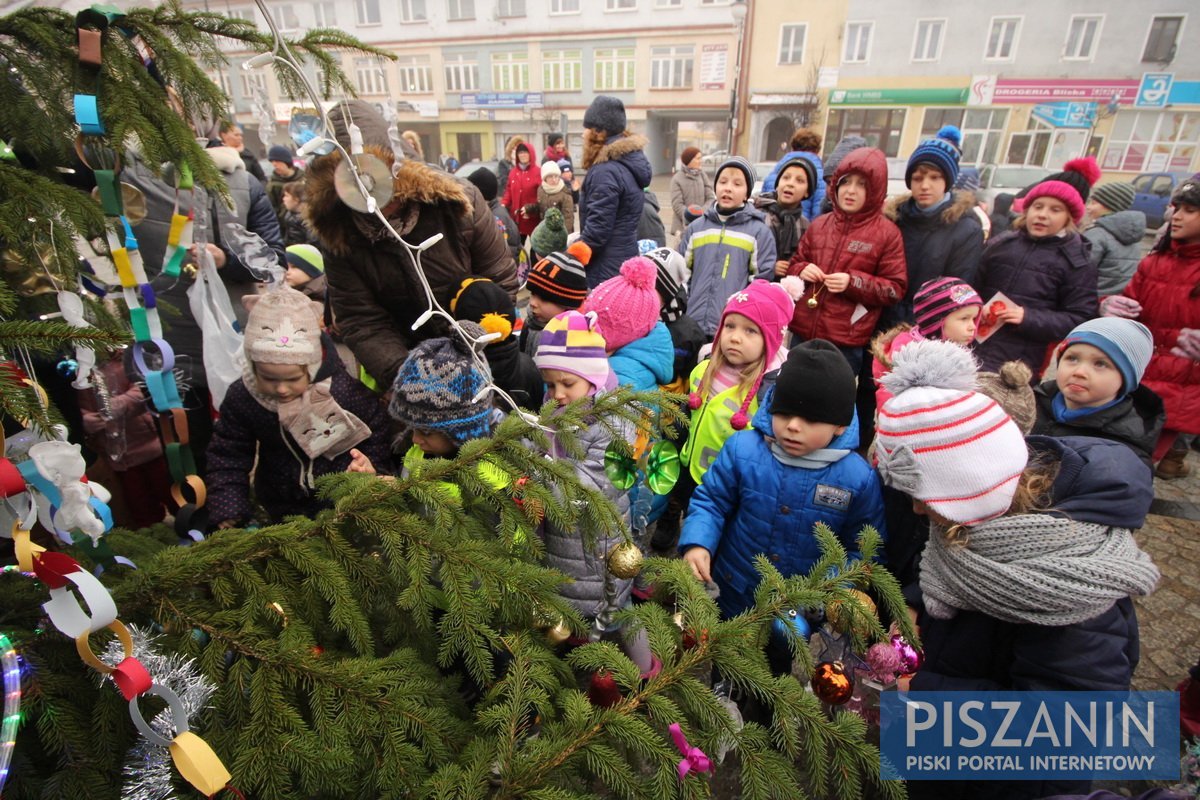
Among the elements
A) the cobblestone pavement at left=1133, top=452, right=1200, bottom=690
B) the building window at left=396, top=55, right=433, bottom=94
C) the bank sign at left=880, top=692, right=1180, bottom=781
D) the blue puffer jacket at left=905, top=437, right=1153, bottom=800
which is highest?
the building window at left=396, top=55, right=433, bottom=94

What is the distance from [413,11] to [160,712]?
102 feet

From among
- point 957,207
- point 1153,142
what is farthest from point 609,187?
point 1153,142

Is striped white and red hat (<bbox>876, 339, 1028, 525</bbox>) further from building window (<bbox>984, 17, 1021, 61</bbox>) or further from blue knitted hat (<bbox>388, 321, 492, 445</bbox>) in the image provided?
building window (<bbox>984, 17, 1021, 61</bbox>)

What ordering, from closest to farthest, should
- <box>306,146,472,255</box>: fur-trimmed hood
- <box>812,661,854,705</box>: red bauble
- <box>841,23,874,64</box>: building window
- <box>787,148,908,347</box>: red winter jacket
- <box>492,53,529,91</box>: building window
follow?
<box>812,661,854,705</box>: red bauble
<box>306,146,472,255</box>: fur-trimmed hood
<box>787,148,908,347</box>: red winter jacket
<box>841,23,874,64</box>: building window
<box>492,53,529,91</box>: building window

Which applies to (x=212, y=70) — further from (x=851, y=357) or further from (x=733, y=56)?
(x=733, y=56)

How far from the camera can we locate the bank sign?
→ 1.52 metres

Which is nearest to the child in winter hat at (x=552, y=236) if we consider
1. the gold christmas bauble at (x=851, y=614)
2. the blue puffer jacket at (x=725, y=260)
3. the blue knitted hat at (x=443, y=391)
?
the blue puffer jacket at (x=725, y=260)

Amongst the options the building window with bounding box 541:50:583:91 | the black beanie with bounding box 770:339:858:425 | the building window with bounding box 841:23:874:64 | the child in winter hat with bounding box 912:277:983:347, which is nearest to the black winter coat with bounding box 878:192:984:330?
the child in winter hat with bounding box 912:277:983:347

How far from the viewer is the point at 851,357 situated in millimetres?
3689

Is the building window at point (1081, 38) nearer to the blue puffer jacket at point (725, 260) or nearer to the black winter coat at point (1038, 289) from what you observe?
the black winter coat at point (1038, 289)

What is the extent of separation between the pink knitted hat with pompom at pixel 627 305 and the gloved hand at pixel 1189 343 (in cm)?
310

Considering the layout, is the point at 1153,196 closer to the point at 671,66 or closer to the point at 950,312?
the point at 950,312

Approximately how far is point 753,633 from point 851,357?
3.06 m

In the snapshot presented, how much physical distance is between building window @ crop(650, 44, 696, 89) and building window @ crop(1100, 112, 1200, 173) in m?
17.9
